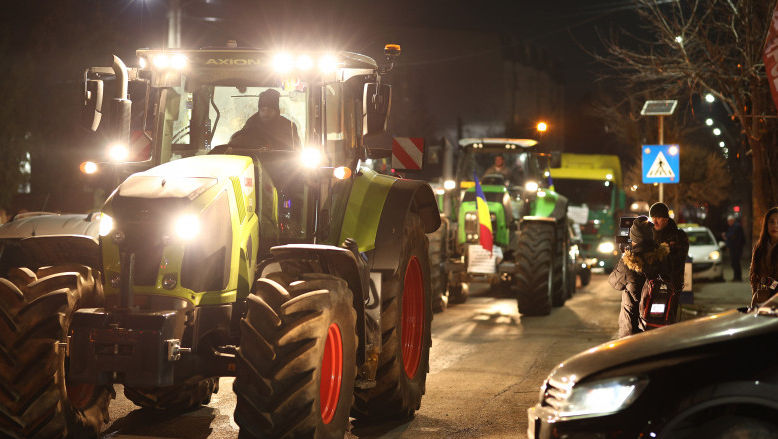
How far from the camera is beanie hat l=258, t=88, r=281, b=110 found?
26.5ft

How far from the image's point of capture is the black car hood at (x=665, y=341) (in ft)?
16.7

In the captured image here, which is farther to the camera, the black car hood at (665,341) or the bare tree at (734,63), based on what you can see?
the bare tree at (734,63)

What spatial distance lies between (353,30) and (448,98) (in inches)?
389

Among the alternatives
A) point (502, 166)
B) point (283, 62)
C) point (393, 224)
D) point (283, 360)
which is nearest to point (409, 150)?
point (502, 166)

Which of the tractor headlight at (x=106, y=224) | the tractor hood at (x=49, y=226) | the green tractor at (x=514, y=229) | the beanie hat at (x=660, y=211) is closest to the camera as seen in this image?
the tractor headlight at (x=106, y=224)

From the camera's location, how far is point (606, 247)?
3180 centimetres

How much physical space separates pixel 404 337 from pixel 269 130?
232cm

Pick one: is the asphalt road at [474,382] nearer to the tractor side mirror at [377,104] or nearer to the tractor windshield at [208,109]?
the tractor windshield at [208,109]

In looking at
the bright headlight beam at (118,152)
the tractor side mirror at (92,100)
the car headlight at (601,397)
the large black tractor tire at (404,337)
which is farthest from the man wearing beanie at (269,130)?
the car headlight at (601,397)

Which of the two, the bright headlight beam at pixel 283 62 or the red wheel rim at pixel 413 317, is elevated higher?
the bright headlight beam at pixel 283 62

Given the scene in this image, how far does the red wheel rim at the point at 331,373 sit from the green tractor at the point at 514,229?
10.7m

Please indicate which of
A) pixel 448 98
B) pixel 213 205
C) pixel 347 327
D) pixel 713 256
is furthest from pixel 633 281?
pixel 448 98

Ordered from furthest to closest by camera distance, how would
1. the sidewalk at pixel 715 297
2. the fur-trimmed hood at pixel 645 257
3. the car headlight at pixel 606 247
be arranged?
the car headlight at pixel 606 247 < the sidewalk at pixel 715 297 < the fur-trimmed hood at pixel 645 257

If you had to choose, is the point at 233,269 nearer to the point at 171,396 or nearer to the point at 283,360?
the point at 283,360
